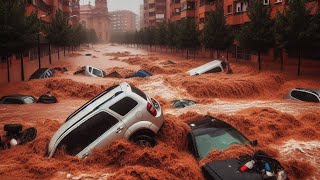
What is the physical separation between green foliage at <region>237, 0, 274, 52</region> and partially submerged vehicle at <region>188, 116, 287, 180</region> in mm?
20698

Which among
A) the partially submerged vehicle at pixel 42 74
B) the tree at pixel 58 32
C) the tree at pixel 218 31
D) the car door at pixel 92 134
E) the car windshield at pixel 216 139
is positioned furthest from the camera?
the tree at pixel 58 32

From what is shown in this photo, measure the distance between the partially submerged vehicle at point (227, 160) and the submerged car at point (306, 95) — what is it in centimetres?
741

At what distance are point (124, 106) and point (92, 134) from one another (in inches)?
34.1

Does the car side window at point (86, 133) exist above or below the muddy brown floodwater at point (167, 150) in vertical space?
above

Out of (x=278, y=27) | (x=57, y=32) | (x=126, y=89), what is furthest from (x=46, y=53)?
(x=126, y=89)

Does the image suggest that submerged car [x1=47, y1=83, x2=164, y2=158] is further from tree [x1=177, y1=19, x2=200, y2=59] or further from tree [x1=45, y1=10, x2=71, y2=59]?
tree [x1=45, y1=10, x2=71, y2=59]

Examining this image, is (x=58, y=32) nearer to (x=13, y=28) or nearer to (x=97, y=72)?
(x=97, y=72)

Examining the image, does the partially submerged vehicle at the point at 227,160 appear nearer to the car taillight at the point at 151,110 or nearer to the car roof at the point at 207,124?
the car roof at the point at 207,124

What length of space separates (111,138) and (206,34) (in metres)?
32.6

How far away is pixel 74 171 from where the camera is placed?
634 centimetres

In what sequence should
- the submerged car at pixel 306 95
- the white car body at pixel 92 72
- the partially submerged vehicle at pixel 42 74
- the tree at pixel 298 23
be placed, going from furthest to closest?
the white car body at pixel 92 72, the tree at pixel 298 23, the partially submerged vehicle at pixel 42 74, the submerged car at pixel 306 95

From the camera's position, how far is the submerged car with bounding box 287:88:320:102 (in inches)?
527

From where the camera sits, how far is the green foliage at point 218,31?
36.9m

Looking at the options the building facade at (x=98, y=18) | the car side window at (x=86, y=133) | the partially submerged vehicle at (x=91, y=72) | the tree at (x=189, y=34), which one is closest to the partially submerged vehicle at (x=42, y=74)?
the partially submerged vehicle at (x=91, y=72)
